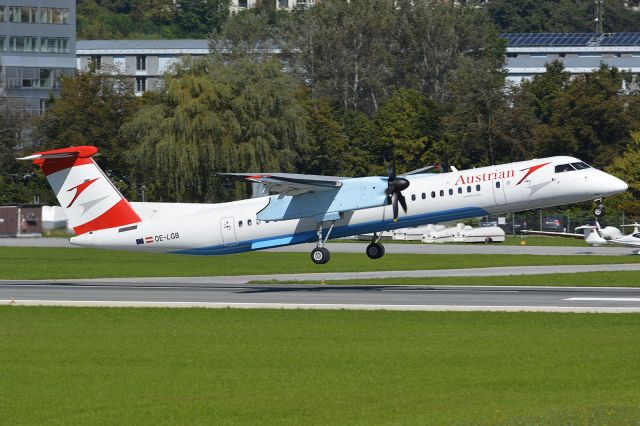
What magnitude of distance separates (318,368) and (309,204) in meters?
20.8

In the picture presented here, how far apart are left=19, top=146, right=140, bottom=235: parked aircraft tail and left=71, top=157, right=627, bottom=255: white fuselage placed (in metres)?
0.45

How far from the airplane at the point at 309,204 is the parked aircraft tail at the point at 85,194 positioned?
0.04 meters

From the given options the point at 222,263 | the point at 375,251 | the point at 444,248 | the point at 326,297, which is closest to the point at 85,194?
the point at 326,297

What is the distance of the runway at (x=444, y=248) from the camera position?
78.7 m

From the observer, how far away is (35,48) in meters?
139

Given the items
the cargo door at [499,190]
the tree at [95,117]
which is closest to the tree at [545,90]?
the tree at [95,117]

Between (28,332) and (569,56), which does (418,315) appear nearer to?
(28,332)

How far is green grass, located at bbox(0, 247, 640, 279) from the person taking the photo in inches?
2537

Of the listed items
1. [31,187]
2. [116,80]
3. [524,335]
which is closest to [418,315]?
[524,335]

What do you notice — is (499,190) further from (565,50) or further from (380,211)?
(565,50)

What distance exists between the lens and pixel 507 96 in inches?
4626

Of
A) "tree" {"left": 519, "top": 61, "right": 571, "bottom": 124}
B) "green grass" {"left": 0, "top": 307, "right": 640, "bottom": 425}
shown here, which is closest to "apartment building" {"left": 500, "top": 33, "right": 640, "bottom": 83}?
"tree" {"left": 519, "top": 61, "right": 571, "bottom": 124}

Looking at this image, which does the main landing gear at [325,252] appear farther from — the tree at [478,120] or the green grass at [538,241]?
the tree at [478,120]

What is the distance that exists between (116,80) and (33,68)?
2194 cm
